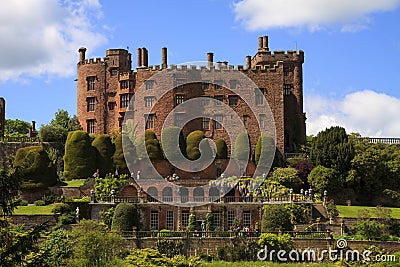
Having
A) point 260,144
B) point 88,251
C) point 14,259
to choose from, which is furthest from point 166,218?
point 14,259

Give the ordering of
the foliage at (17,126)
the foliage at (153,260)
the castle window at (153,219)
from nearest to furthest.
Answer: the foliage at (153,260)
the castle window at (153,219)
the foliage at (17,126)

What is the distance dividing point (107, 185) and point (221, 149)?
11905 millimetres

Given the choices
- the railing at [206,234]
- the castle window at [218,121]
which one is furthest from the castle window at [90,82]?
the railing at [206,234]

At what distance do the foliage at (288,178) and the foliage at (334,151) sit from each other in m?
2.47

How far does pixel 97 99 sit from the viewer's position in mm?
65625

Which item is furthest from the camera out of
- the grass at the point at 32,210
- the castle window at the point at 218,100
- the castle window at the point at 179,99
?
the castle window at the point at 218,100

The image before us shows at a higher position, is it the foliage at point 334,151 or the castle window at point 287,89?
the castle window at point 287,89

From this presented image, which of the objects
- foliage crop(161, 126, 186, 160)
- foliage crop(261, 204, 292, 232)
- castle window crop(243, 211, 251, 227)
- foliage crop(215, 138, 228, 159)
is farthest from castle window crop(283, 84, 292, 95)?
foliage crop(261, 204, 292, 232)

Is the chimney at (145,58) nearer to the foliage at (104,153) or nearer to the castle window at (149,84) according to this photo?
the castle window at (149,84)

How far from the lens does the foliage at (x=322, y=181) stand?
52831mm

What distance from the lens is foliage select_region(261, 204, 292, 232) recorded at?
1702 inches

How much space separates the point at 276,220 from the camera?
142ft

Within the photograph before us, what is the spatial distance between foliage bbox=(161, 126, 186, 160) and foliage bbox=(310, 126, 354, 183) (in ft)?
34.7

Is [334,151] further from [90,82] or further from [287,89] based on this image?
[90,82]
